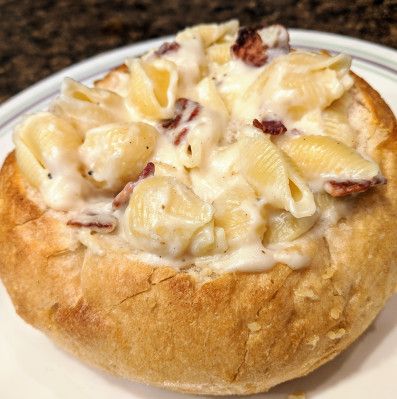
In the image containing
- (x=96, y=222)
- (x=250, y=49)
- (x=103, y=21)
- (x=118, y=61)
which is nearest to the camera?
(x=96, y=222)

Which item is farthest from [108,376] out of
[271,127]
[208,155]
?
[271,127]

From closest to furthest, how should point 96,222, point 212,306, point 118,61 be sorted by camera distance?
point 212,306 < point 96,222 < point 118,61

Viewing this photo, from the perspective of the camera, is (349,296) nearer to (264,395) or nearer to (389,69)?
(264,395)

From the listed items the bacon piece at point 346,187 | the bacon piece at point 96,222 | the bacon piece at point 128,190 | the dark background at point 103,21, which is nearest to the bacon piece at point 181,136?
the bacon piece at point 128,190

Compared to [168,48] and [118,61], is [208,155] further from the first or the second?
[118,61]

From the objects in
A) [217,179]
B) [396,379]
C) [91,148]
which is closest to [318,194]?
[217,179]

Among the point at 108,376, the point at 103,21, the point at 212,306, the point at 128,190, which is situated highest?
A: the point at 128,190

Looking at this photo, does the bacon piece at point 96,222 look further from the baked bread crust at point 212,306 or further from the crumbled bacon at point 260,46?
the crumbled bacon at point 260,46
